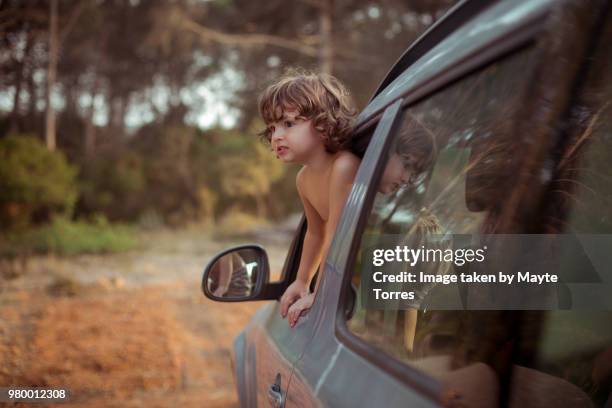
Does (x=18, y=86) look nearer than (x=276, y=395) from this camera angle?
No

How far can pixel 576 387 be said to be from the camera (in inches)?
61.0

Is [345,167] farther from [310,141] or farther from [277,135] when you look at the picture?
[277,135]

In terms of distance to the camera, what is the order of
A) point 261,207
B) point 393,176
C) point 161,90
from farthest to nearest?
1. point 161,90
2. point 261,207
3. point 393,176

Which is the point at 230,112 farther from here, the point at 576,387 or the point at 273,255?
the point at 576,387

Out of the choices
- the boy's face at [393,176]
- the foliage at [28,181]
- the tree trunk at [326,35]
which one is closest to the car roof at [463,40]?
the boy's face at [393,176]

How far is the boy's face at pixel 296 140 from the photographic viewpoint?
2096 mm

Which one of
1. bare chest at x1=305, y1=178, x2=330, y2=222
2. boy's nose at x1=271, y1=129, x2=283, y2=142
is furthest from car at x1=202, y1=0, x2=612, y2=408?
boy's nose at x1=271, y1=129, x2=283, y2=142

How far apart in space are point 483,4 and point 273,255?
14.5 metres

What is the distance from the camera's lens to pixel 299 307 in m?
1.93

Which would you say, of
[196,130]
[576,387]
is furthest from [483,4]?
[196,130]

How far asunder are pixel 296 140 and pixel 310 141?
6 cm

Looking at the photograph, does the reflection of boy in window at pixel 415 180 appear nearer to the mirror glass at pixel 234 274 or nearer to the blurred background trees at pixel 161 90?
the mirror glass at pixel 234 274

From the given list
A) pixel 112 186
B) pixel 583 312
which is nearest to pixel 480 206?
pixel 583 312

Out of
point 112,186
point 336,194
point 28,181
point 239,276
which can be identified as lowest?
point 112,186
